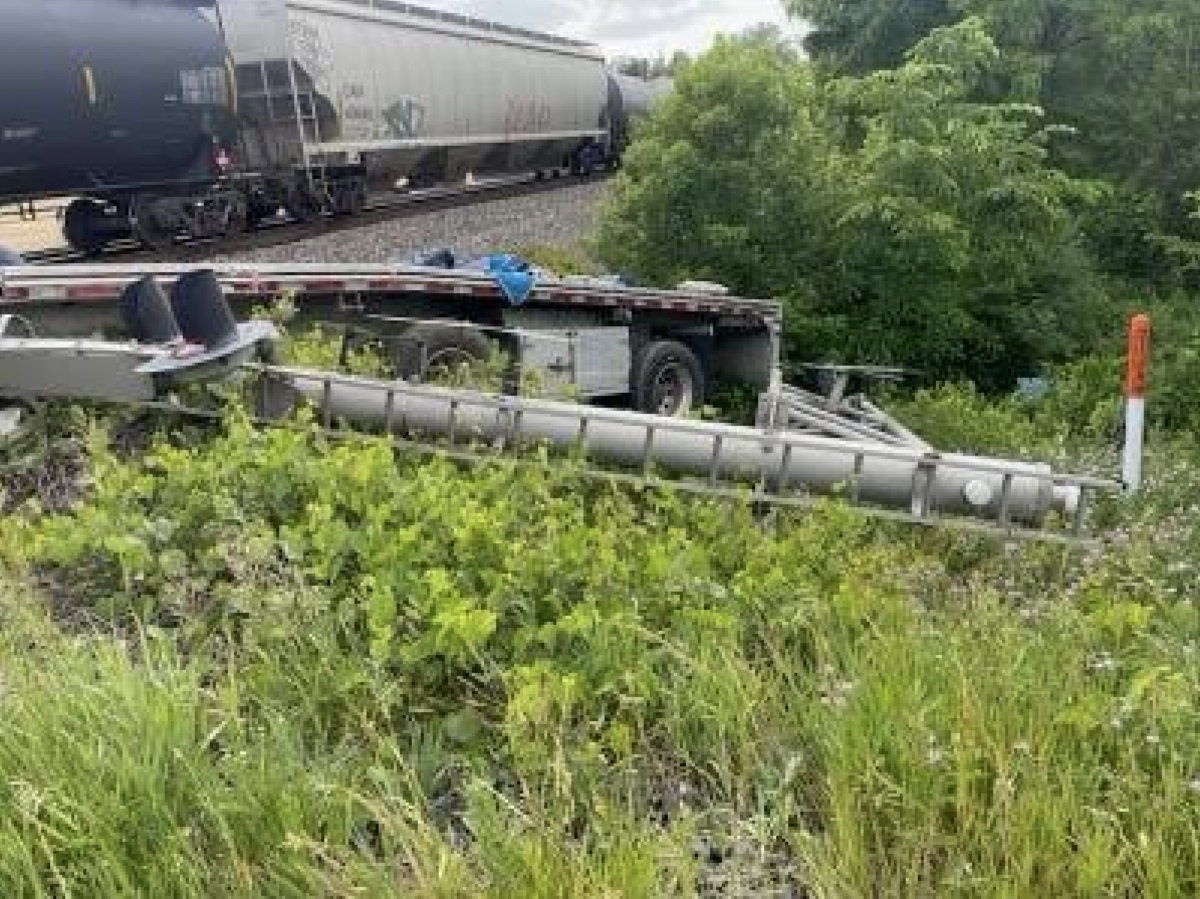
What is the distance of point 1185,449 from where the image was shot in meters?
12.2

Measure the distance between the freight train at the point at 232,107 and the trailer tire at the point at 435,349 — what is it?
318 inches

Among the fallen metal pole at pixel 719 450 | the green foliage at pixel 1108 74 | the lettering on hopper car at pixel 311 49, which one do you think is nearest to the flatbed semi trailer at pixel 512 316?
the fallen metal pole at pixel 719 450

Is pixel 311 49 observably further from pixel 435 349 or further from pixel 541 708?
pixel 541 708

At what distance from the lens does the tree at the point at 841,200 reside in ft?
56.0

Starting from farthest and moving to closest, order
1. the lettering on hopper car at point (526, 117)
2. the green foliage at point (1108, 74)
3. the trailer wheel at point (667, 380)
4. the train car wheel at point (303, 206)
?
the lettering on hopper car at point (526, 117), the green foliage at point (1108, 74), the train car wheel at point (303, 206), the trailer wheel at point (667, 380)

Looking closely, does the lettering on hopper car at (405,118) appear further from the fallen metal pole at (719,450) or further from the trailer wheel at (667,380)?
the fallen metal pole at (719,450)

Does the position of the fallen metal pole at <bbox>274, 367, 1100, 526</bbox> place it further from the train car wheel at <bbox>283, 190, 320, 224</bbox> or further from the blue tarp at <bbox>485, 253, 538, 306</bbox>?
the train car wheel at <bbox>283, 190, 320, 224</bbox>

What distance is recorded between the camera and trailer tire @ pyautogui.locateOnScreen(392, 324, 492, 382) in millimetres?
8703

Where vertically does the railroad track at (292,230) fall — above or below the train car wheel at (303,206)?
below

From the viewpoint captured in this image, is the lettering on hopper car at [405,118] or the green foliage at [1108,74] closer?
the lettering on hopper car at [405,118]

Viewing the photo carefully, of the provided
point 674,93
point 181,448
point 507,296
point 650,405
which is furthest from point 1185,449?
point 181,448

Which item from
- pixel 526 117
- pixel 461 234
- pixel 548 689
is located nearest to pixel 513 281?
pixel 548 689

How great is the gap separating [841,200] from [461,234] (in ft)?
20.7

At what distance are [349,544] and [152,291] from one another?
3097mm
